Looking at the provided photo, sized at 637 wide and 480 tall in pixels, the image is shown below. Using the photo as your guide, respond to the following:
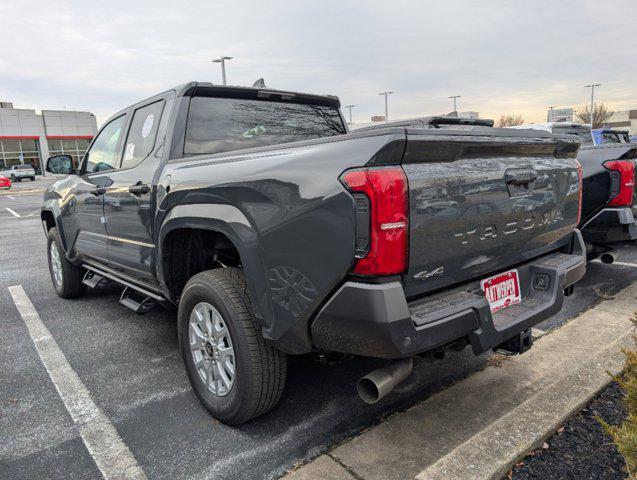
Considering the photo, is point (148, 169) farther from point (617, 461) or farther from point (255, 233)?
point (617, 461)

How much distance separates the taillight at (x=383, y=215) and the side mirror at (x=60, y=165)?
4.18 meters

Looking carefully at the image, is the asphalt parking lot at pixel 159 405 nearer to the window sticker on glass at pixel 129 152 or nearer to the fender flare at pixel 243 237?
the fender flare at pixel 243 237

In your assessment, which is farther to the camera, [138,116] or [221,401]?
[138,116]

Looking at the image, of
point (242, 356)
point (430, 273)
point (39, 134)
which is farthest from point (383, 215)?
point (39, 134)

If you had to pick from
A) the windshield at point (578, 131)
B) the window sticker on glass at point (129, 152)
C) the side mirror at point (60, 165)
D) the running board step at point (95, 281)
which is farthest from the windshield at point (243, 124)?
the windshield at point (578, 131)

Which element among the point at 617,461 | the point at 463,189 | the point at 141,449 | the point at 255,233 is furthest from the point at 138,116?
the point at 617,461

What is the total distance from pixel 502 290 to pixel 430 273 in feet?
2.13

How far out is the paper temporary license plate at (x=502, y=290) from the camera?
2.47 metres

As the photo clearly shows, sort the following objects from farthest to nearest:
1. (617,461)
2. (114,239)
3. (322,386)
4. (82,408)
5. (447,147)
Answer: (114,239) < (322,386) < (82,408) < (617,461) < (447,147)

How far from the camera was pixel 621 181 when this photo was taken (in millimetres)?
4707

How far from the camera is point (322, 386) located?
127 inches

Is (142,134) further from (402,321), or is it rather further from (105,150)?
(402,321)

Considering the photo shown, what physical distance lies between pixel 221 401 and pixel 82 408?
0.96 metres

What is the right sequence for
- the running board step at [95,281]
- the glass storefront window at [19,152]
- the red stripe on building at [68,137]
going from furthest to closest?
the red stripe on building at [68,137] → the glass storefront window at [19,152] → the running board step at [95,281]
